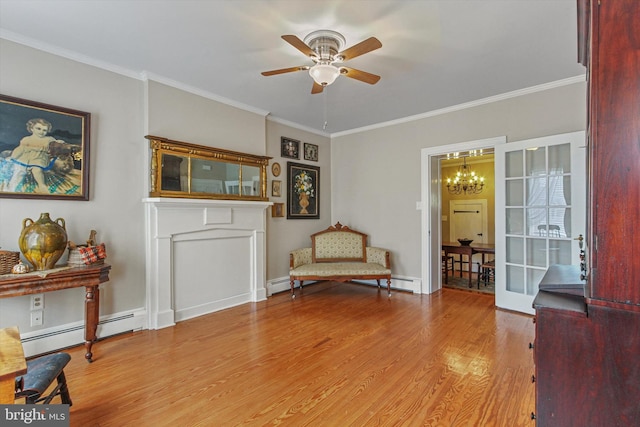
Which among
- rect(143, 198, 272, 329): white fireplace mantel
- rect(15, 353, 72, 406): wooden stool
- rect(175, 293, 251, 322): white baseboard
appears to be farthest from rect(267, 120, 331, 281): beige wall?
rect(15, 353, 72, 406): wooden stool

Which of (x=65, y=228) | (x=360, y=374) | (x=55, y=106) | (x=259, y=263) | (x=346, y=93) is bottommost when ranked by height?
(x=360, y=374)

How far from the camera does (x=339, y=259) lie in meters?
4.84

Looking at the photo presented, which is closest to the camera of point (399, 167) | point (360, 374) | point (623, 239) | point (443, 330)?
point (623, 239)

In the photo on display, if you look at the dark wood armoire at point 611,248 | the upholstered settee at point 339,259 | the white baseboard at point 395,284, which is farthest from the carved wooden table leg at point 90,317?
the dark wood armoire at point 611,248

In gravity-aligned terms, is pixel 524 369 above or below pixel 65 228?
below

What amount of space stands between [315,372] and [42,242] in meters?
2.29

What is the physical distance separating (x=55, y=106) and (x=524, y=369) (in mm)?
4310

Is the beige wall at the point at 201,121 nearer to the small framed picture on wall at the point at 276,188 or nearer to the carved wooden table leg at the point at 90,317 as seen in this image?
the small framed picture on wall at the point at 276,188

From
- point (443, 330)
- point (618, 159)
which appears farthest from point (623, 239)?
point (443, 330)

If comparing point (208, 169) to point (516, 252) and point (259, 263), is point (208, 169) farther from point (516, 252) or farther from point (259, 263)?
point (516, 252)

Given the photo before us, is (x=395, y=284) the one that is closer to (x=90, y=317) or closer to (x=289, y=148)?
(x=289, y=148)

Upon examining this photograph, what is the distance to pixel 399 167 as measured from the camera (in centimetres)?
468

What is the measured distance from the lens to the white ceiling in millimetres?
2137

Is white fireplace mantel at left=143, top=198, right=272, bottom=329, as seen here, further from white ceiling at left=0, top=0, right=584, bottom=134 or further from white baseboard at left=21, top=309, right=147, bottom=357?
white ceiling at left=0, top=0, right=584, bottom=134
